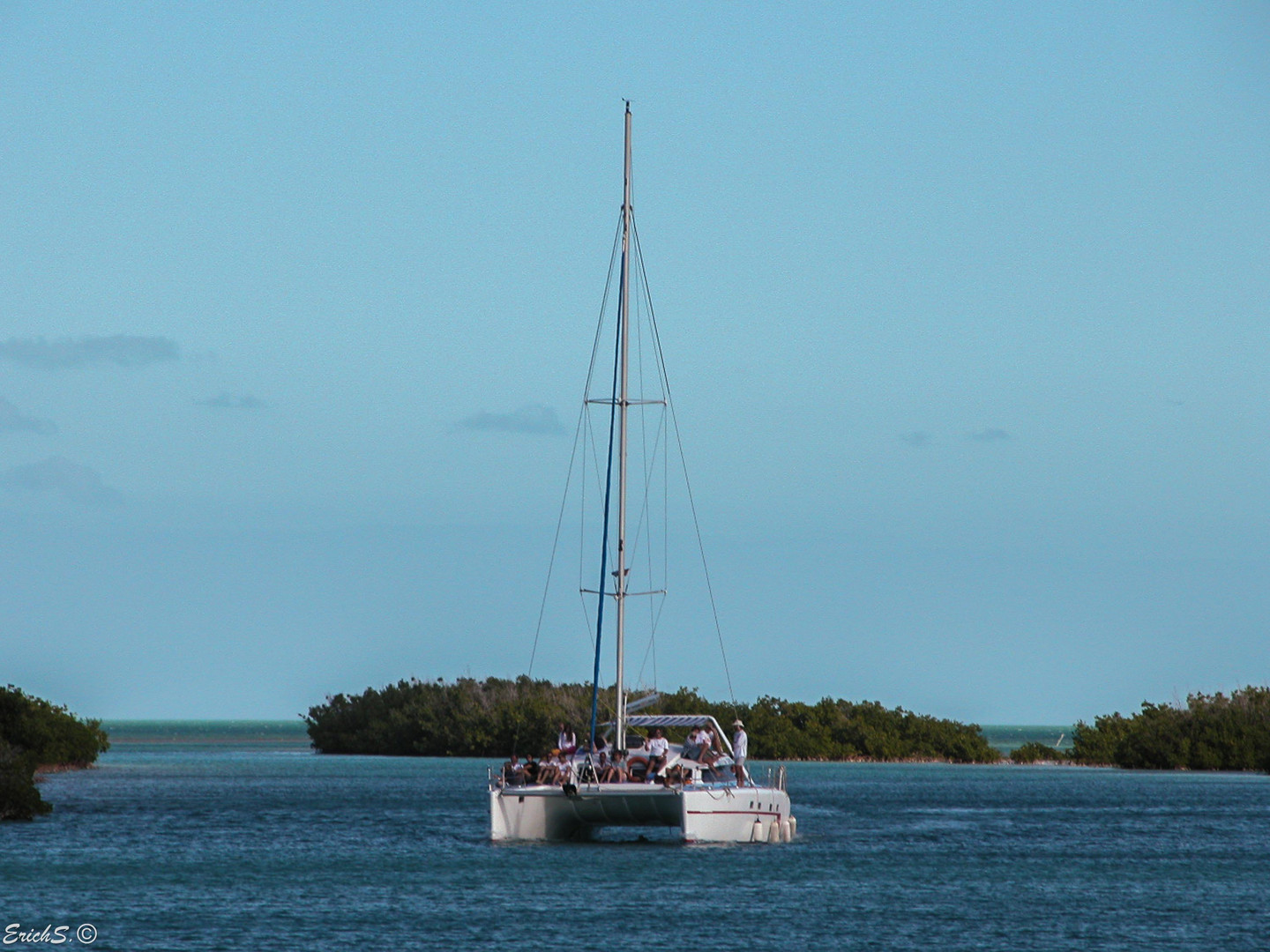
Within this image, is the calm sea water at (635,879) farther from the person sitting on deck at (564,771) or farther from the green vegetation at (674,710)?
the green vegetation at (674,710)

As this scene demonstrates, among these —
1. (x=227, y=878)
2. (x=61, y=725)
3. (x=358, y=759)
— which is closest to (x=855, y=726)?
(x=358, y=759)

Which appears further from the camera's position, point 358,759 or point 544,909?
point 358,759

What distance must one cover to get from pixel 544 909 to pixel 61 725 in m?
54.2

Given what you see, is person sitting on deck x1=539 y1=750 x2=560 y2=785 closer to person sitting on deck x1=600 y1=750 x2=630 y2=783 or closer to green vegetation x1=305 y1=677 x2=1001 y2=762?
person sitting on deck x1=600 y1=750 x2=630 y2=783

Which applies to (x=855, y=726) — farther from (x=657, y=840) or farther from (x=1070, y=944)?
(x=1070, y=944)

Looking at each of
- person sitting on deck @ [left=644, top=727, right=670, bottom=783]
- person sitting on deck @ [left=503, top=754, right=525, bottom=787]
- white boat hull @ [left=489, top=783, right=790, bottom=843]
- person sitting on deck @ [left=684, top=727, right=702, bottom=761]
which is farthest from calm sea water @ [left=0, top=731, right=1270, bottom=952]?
person sitting on deck @ [left=684, top=727, right=702, bottom=761]

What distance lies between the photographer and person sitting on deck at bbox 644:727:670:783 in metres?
39.5

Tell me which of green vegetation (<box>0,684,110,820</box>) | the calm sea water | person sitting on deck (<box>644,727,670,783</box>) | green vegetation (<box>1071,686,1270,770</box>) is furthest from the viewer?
green vegetation (<box>1071,686,1270,770</box>)

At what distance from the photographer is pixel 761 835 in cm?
4184

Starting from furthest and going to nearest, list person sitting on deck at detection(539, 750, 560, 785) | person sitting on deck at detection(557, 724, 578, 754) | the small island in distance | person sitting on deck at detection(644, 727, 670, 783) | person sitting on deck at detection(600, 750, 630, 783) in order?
the small island in distance < person sitting on deck at detection(557, 724, 578, 754) < person sitting on deck at detection(539, 750, 560, 785) < person sitting on deck at detection(644, 727, 670, 783) < person sitting on deck at detection(600, 750, 630, 783)

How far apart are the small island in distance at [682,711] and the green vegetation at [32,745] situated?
24.3 meters

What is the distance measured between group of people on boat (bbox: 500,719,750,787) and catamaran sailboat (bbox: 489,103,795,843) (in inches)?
1.5

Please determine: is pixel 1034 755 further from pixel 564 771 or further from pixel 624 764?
pixel 564 771

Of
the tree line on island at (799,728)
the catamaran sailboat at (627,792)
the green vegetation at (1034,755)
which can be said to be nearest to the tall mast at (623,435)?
the catamaran sailboat at (627,792)
